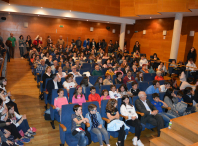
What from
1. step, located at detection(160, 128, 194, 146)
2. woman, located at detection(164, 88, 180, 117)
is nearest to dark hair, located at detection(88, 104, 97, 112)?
step, located at detection(160, 128, 194, 146)

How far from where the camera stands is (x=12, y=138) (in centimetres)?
304

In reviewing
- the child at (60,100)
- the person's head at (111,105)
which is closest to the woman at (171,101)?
the person's head at (111,105)

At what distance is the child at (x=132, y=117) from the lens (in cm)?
347

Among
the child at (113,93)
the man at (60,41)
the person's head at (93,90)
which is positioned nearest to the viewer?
the person's head at (93,90)

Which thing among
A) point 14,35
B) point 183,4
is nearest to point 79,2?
point 14,35

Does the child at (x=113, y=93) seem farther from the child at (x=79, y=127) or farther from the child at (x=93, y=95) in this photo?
the child at (x=79, y=127)

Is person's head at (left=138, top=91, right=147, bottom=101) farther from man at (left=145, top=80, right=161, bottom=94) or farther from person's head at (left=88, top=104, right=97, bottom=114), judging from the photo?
person's head at (left=88, top=104, right=97, bottom=114)

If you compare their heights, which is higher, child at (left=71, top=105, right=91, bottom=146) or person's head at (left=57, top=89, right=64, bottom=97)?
person's head at (left=57, top=89, right=64, bottom=97)

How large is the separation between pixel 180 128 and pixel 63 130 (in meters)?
2.14

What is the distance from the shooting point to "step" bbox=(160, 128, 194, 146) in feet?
10.4

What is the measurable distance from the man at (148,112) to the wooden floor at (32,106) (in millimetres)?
400

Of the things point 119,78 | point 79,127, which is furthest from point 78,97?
point 119,78

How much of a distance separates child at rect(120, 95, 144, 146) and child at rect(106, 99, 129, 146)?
0.55ft

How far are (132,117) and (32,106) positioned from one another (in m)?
2.74
